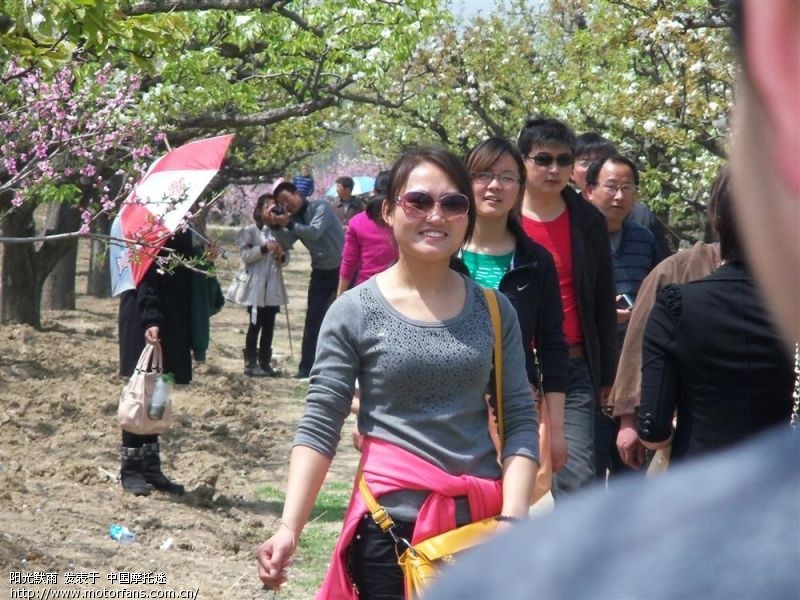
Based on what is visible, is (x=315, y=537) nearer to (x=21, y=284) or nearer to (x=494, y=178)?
(x=494, y=178)

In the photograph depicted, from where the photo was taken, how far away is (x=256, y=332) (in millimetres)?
14508

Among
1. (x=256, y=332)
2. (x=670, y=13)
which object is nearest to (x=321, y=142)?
(x=256, y=332)

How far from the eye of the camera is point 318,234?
1380 centimetres

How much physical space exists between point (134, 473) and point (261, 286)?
6.51 metres

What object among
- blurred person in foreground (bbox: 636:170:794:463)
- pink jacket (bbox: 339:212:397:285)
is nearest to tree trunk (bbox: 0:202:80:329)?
pink jacket (bbox: 339:212:397:285)

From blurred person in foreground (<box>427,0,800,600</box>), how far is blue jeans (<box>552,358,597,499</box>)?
15.4ft

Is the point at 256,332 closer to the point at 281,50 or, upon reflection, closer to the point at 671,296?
the point at 281,50

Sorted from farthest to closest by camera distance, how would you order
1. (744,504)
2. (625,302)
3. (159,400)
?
(159,400) → (625,302) → (744,504)

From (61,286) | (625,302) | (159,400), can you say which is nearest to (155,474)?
(159,400)

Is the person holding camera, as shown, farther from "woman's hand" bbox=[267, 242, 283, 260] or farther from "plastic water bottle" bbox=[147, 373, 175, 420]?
"plastic water bottle" bbox=[147, 373, 175, 420]

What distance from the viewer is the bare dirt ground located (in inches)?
260

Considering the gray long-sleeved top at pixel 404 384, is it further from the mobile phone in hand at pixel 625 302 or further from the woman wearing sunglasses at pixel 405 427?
the mobile phone in hand at pixel 625 302

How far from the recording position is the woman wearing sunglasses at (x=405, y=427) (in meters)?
3.70

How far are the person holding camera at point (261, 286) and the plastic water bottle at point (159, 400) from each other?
658cm
